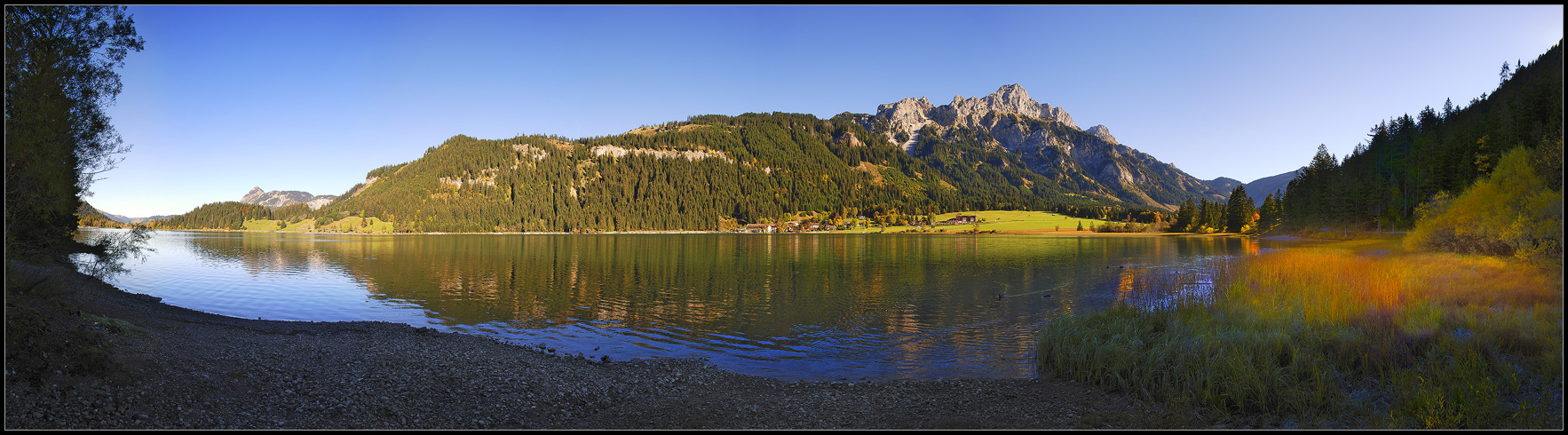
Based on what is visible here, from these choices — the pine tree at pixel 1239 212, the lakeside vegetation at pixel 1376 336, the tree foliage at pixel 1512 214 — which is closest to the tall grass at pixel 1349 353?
the lakeside vegetation at pixel 1376 336

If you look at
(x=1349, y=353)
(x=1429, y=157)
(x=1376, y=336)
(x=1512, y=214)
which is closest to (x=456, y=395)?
(x=1349, y=353)

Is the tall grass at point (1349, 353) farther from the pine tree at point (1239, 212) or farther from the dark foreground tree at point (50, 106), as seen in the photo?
the pine tree at point (1239, 212)

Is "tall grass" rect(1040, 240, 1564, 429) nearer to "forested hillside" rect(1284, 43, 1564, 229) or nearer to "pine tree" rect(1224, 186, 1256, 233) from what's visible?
"forested hillside" rect(1284, 43, 1564, 229)

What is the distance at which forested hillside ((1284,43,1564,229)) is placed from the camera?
146 feet

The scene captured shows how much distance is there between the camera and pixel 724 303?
101 ft

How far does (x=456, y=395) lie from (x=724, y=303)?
63.8 feet

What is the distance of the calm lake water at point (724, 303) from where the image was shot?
18.9m

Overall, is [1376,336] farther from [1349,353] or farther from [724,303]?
[724,303]

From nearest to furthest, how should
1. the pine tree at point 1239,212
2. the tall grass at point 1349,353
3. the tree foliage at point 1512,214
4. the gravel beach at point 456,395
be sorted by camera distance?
the gravel beach at point 456,395 < the tall grass at point 1349,353 < the tree foliage at point 1512,214 < the pine tree at point 1239,212

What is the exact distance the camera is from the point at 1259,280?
23344mm

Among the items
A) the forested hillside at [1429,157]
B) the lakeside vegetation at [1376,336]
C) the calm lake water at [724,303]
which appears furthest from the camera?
the forested hillside at [1429,157]

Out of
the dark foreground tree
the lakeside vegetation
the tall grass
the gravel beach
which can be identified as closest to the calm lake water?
the gravel beach

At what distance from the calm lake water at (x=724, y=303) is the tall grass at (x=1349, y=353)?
3039 millimetres

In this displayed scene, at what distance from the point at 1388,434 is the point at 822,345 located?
14.0 meters
